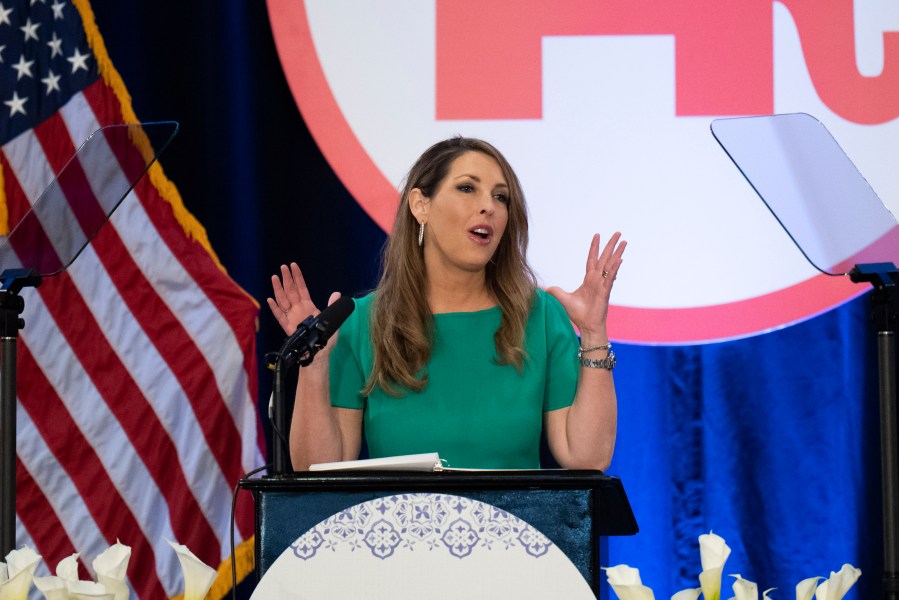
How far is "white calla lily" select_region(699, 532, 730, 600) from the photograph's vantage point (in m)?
1.22

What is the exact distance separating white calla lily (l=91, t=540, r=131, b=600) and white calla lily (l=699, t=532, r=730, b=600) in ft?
2.18

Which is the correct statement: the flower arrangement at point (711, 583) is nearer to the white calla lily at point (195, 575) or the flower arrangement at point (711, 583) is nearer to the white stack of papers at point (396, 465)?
the white stack of papers at point (396, 465)

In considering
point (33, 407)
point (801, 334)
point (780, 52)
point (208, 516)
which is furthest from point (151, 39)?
point (801, 334)

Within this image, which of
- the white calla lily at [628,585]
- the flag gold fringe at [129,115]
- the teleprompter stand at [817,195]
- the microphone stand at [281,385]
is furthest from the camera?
the flag gold fringe at [129,115]

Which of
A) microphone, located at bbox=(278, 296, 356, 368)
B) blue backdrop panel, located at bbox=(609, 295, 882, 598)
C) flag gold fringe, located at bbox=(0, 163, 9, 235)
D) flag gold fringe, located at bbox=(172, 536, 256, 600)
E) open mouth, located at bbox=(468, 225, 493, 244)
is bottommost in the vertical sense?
flag gold fringe, located at bbox=(172, 536, 256, 600)

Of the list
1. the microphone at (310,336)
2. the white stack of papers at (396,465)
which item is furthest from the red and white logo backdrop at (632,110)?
the white stack of papers at (396,465)

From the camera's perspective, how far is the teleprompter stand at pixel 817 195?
208cm

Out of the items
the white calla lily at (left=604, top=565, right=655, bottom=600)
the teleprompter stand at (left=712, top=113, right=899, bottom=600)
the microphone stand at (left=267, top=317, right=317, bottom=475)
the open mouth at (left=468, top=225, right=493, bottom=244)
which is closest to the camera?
the white calla lily at (left=604, top=565, right=655, bottom=600)

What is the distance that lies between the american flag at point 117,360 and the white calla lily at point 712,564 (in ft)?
6.55

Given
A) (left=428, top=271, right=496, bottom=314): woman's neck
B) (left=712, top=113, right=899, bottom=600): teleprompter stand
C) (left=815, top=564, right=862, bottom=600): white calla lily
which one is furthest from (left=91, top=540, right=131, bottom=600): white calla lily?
(left=712, top=113, right=899, bottom=600): teleprompter stand

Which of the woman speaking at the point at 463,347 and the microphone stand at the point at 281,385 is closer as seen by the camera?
the microphone stand at the point at 281,385

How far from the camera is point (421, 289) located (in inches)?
95.7

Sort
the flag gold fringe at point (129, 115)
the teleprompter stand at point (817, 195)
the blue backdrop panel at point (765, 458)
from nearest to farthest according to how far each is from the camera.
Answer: the teleprompter stand at point (817, 195), the blue backdrop panel at point (765, 458), the flag gold fringe at point (129, 115)

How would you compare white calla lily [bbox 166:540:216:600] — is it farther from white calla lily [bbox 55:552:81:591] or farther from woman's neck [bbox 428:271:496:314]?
woman's neck [bbox 428:271:496:314]
